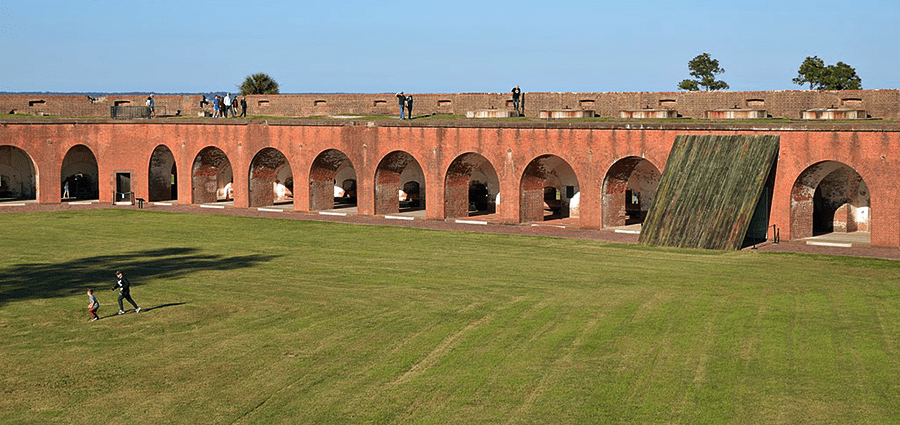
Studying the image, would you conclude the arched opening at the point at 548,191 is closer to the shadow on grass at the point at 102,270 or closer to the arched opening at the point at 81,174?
the shadow on grass at the point at 102,270

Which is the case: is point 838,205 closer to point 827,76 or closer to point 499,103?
point 499,103

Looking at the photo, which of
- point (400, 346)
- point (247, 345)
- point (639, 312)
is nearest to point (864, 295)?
point (639, 312)

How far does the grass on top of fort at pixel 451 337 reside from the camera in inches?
542

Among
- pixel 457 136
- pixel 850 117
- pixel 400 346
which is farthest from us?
pixel 457 136

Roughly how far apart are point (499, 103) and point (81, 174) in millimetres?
18617

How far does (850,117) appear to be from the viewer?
2980cm

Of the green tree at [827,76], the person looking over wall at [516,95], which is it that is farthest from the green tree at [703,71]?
the person looking over wall at [516,95]

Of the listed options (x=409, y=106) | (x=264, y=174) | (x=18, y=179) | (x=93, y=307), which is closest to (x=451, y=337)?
(x=93, y=307)

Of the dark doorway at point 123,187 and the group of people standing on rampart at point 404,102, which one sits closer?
the group of people standing on rampart at point 404,102

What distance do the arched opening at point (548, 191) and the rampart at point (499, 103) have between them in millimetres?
2730

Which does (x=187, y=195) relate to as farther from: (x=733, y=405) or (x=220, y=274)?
(x=733, y=405)

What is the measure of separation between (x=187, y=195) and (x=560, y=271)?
2128 cm

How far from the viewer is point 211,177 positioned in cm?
4122

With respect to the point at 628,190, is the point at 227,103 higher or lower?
higher
